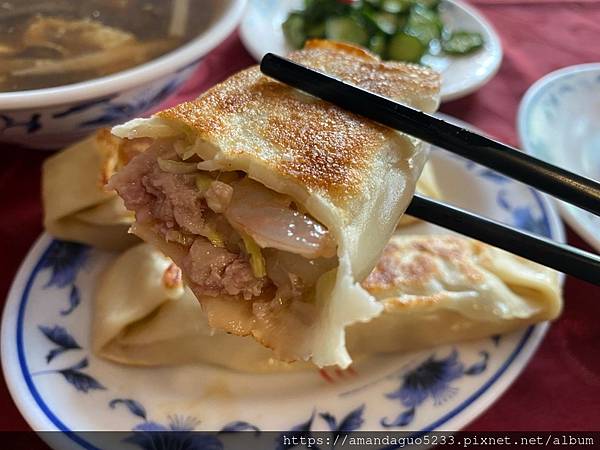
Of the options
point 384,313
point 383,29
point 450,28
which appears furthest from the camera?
point 450,28

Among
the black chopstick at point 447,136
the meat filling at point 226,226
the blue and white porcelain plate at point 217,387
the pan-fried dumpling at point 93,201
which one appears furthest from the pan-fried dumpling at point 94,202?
the black chopstick at point 447,136

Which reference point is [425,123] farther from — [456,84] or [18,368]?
[456,84]

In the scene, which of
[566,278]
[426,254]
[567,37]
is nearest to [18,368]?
[426,254]

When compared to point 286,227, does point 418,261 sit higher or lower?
lower

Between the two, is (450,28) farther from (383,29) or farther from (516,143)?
(516,143)

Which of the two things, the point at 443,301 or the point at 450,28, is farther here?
the point at 450,28

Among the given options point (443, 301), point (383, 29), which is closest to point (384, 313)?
point (443, 301)

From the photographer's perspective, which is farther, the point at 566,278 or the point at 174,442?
the point at 566,278

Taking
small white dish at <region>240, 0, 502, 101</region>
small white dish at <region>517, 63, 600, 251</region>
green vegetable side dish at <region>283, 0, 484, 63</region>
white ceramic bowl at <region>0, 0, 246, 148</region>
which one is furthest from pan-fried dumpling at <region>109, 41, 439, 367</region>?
green vegetable side dish at <region>283, 0, 484, 63</region>

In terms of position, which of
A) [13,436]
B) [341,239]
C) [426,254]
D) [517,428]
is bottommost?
[13,436]
